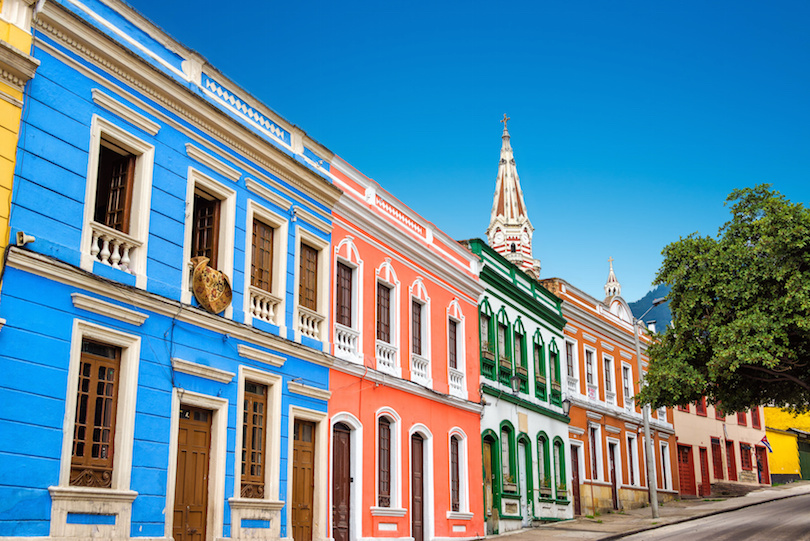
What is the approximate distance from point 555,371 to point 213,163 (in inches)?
649

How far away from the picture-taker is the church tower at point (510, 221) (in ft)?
197

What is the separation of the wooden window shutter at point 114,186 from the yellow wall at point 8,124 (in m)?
1.57

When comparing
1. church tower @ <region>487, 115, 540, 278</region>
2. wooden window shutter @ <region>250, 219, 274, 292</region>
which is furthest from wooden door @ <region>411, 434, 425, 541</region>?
church tower @ <region>487, 115, 540, 278</region>

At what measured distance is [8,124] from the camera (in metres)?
9.46

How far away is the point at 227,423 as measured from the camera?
1220cm

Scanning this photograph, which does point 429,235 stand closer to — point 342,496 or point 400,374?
point 400,374

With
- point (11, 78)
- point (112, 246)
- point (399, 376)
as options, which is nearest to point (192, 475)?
point (112, 246)

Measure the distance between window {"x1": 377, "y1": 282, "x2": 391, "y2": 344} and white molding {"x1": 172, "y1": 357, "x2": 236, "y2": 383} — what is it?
511 centimetres

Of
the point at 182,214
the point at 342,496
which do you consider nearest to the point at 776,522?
the point at 342,496

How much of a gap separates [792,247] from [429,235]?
807 cm

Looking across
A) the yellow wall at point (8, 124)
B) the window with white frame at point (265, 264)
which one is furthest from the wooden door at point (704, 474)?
the yellow wall at point (8, 124)

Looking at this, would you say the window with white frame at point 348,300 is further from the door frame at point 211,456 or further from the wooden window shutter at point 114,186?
the wooden window shutter at point 114,186

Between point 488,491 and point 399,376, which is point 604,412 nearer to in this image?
point 488,491

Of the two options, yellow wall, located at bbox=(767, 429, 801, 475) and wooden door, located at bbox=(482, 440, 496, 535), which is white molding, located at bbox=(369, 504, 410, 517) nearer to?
wooden door, located at bbox=(482, 440, 496, 535)
